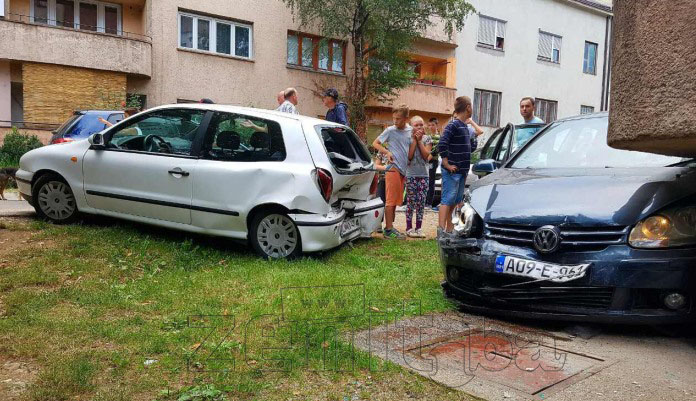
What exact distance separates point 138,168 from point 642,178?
5.06 m

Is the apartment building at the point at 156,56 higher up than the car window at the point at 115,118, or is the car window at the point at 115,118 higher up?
the apartment building at the point at 156,56

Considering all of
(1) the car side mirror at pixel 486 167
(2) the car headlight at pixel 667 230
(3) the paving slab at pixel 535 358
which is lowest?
(3) the paving slab at pixel 535 358

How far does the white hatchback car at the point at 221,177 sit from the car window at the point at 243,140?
11mm

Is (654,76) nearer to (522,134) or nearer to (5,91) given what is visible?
(522,134)

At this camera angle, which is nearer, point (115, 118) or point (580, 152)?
point (580, 152)

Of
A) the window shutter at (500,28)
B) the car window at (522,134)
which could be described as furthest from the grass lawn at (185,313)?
the window shutter at (500,28)

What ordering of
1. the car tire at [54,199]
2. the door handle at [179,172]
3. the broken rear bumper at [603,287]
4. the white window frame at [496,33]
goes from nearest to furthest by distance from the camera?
1. the broken rear bumper at [603,287]
2. the door handle at [179,172]
3. the car tire at [54,199]
4. the white window frame at [496,33]

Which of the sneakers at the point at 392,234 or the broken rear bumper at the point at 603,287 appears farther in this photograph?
the sneakers at the point at 392,234

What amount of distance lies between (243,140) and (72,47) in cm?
1498

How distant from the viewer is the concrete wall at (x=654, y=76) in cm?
281

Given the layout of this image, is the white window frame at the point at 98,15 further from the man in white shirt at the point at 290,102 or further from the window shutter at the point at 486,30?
the window shutter at the point at 486,30

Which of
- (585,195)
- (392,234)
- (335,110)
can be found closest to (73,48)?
(335,110)

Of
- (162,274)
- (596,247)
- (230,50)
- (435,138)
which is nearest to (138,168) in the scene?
(162,274)

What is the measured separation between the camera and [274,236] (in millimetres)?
6168
